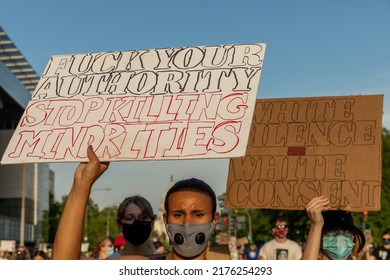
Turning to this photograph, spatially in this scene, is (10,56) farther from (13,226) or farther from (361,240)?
(361,240)

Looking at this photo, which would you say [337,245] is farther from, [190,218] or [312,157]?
[190,218]

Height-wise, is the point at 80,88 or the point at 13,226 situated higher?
the point at 13,226

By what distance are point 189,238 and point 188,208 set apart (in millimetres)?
154

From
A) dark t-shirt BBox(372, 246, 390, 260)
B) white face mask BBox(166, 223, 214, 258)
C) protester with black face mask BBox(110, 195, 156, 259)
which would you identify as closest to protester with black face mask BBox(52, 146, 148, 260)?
white face mask BBox(166, 223, 214, 258)

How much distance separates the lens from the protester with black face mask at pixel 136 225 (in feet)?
16.3

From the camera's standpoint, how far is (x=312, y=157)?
Result: 482 cm

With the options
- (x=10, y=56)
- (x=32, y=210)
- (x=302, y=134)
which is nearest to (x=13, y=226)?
(x=32, y=210)

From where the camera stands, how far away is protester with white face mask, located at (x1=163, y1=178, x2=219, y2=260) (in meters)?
3.52

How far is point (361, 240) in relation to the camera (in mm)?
4492

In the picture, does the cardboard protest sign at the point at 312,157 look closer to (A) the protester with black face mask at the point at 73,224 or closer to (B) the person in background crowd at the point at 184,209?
(B) the person in background crowd at the point at 184,209

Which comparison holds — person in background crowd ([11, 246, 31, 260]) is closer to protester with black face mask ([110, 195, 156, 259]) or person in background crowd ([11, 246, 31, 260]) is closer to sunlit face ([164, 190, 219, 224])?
protester with black face mask ([110, 195, 156, 259])
